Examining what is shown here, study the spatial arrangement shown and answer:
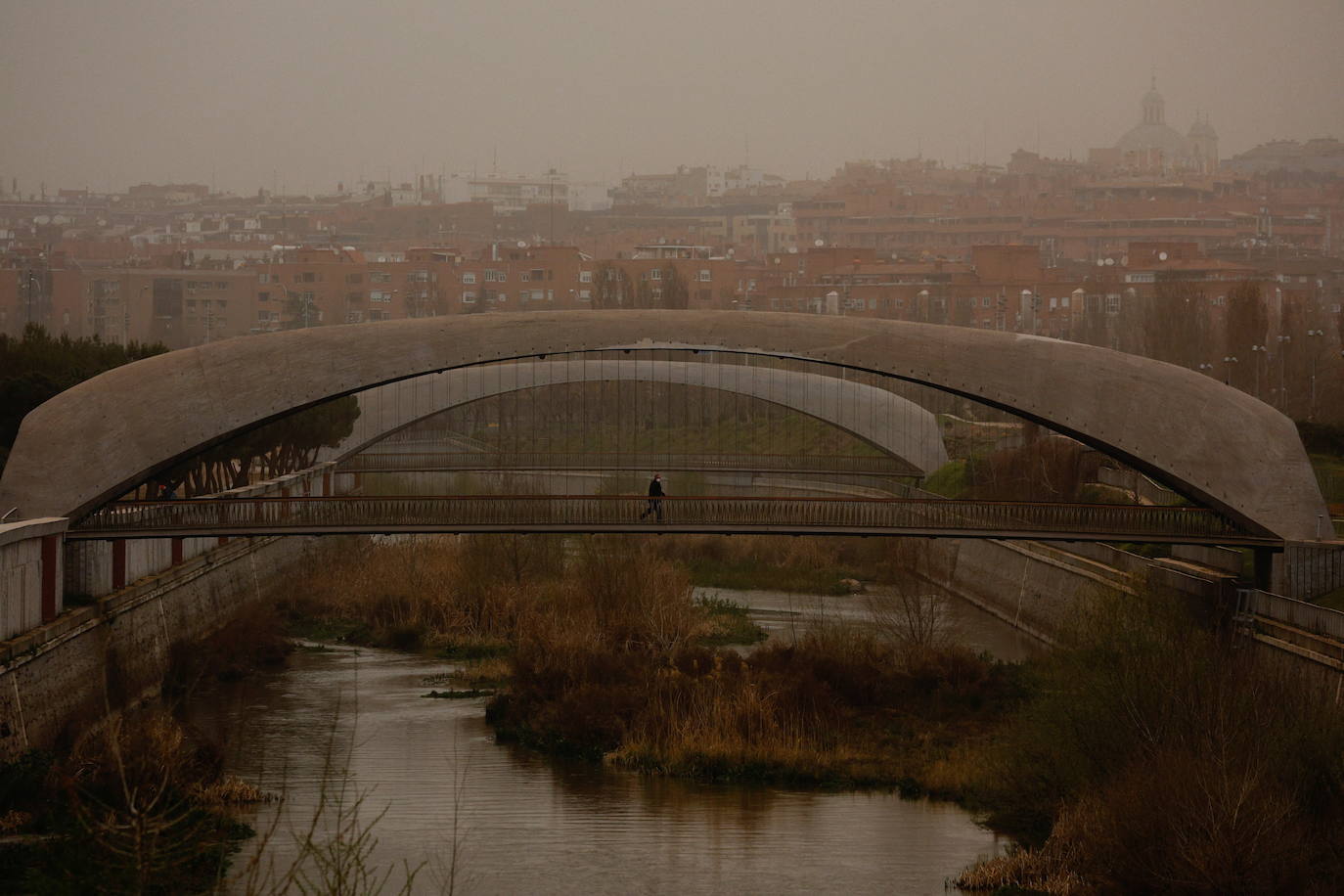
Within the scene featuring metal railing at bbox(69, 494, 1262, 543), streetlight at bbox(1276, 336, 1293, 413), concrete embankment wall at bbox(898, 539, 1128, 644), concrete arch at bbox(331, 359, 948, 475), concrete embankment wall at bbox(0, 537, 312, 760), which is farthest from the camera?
streetlight at bbox(1276, 336, 1293, 413)

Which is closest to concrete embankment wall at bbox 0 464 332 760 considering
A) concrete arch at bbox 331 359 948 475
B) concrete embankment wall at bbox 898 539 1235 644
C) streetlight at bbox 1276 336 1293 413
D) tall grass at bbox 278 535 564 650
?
tall grass at bbox 278 535 564 650

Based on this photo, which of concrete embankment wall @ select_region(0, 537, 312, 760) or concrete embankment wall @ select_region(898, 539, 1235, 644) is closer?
concrete embankment wall @ select_region(0, 537, 312, 760)

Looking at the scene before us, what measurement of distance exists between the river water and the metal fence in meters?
4.91

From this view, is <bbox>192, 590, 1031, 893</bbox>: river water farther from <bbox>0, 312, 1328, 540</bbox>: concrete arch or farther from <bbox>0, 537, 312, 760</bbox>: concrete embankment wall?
<bbox>0, 312, 1328, 540</bbox>: concrete arch

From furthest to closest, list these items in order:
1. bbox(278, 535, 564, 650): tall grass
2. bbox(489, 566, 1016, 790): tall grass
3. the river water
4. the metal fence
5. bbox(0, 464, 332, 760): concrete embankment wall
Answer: bbox(278, 535, 564, 650): tall grass, bbox(489, 566, 1016, 790): tall grass, bbox(0, 464, 332, 760): concrete embankment wall, the metal fence, the river water

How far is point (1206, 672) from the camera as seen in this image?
19.6m

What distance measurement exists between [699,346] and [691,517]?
8.30 ft

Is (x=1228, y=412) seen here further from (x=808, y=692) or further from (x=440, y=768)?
(x=440, y=768)

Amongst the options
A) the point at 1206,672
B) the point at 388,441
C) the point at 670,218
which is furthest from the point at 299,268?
the point at 1206,672

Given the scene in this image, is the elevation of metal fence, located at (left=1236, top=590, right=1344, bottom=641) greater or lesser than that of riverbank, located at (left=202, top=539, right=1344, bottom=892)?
greater

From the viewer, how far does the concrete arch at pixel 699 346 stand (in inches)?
942

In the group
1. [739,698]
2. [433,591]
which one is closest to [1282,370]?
[433,591]

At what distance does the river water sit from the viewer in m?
18.7

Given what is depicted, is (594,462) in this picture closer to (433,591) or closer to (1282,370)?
(433,591)
